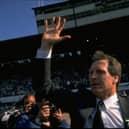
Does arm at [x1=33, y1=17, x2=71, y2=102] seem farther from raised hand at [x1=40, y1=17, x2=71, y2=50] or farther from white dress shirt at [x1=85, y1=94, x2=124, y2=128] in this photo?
Result: white dress shirt at [x1=85, y1=94, x2=124, y2=128]

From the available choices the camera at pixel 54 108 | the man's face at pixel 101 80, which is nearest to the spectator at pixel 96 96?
the man's face at pixel 101 80

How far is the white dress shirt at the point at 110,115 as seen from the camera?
2.34 metres

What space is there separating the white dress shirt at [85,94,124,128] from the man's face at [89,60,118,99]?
50 millimetres

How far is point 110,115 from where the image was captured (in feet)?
7.77

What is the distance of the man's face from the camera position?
2.42 m

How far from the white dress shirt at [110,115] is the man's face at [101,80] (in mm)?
50

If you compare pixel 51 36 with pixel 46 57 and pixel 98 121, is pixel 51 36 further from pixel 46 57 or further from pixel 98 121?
pixel 98 121

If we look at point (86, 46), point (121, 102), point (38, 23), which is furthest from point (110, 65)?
point (38, 23)

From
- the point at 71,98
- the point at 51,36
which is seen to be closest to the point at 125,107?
the point at 71,98

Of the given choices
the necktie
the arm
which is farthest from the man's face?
the arm

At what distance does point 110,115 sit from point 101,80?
0.73 ft

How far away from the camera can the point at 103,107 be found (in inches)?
95.3

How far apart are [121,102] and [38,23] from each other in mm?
30740

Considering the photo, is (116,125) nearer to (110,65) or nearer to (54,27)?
(110,65)
